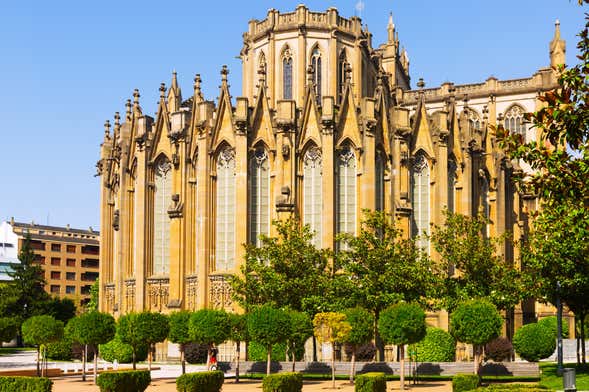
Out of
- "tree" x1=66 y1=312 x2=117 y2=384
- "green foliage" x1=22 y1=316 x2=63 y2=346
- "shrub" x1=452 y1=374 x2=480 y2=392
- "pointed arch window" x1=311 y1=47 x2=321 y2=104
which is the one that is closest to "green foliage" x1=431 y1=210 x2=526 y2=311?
"shrub" x1=452 y1=374 x2=480 y2=392

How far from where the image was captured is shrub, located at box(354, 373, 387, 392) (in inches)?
1222

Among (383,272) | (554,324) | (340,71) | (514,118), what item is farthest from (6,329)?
(514,118)

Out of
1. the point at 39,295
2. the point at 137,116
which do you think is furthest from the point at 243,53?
the point at 39,295

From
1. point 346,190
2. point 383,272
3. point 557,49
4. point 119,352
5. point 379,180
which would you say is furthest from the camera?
point 557,49

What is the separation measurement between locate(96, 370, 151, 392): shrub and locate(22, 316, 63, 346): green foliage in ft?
53.4

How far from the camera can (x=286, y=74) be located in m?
73.8

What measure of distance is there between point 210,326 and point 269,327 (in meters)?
3.59

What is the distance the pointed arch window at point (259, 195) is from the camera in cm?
5988

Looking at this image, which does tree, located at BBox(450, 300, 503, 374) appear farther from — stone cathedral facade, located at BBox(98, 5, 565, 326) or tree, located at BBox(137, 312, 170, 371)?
stone cathedral facade, located at BBox(98, 5, 565, 326)

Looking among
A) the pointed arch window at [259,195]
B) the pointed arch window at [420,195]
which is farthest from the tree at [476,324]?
the pointed arch window at [259,195]

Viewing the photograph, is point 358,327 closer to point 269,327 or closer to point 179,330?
point 269,327

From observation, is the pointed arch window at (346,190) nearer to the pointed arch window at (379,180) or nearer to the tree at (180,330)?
the pointed arch window at (379,180)

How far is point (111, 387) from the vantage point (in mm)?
30609

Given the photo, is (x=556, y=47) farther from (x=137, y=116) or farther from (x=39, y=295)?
(x=39, y=295)
